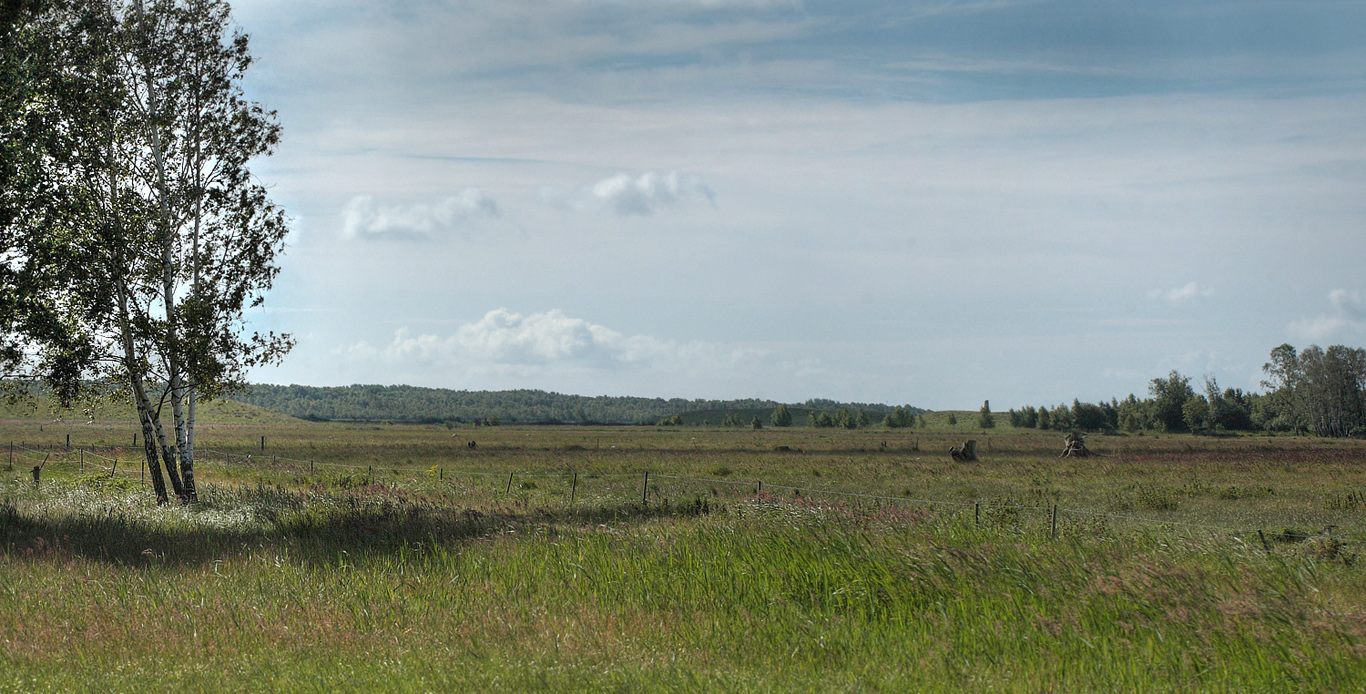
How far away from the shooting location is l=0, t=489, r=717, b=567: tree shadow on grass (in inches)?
Answer: 532

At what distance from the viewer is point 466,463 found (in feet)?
178

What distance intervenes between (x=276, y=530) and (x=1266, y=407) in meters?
184

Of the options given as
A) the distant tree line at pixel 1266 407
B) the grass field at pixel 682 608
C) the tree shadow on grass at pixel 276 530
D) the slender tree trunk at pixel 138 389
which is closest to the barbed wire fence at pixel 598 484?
the tree shadow on grass at pixel 276 530

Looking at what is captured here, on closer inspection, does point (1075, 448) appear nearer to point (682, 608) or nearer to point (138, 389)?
point (138, 389)

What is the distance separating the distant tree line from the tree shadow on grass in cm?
16204

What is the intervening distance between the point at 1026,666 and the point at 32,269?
22.0 metres

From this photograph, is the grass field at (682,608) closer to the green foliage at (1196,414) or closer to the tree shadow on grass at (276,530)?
the tree shadow on grass at (276,530)

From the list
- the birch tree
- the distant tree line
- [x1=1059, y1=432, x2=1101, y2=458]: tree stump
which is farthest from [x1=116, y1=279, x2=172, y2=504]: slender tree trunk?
the distant tree line

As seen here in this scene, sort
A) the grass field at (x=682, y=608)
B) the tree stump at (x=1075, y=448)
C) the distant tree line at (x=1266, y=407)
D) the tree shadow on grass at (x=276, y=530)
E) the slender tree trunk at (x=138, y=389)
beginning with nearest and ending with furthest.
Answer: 1. the grass field at (x=682, y=608)
2. the tree shadow on grass at (x=276, y=530)
3. the slender tree trunk at (x=138, y=389)
4. the tree stump at (x=1075, y=448)
5. the distant tree line at (x=1266, y=407)

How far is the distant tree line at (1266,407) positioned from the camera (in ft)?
474

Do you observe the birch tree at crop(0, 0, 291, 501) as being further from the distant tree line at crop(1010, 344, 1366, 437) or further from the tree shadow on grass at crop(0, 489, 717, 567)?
the distant tree line at crop(1010, 344, 1366, 437)

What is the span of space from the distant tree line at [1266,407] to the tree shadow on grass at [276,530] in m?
162

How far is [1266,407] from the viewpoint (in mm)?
160125

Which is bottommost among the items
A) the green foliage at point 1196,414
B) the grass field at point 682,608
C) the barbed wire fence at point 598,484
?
the barbed wire fence at point 598,484
